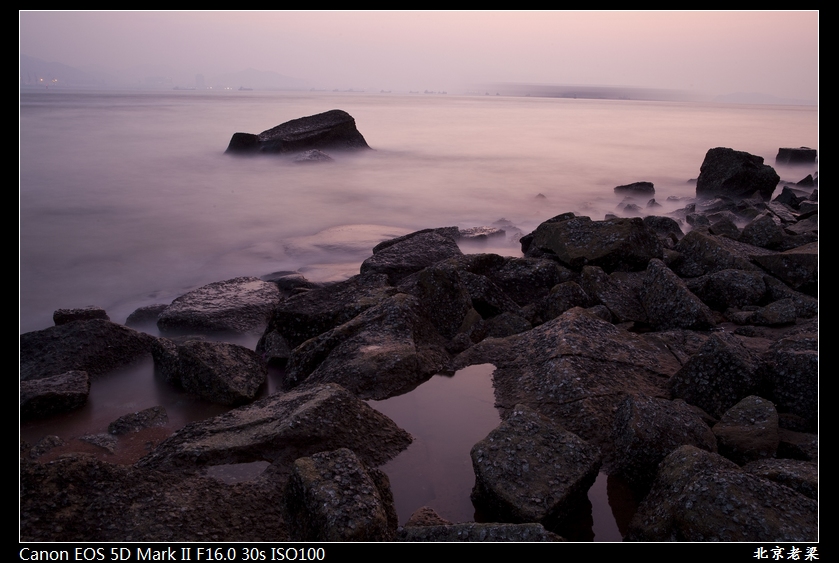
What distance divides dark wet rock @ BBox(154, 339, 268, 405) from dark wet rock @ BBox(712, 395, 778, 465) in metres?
2.98

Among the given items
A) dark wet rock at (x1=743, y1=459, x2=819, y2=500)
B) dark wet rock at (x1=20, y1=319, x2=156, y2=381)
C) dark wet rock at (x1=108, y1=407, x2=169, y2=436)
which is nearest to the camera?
dark wet rock at (x1=743, y1=459, x2=819, y2=500)

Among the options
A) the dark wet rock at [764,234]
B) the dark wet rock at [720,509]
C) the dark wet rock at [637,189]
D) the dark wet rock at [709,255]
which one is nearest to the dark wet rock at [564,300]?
the dark wet rock at [709,255]

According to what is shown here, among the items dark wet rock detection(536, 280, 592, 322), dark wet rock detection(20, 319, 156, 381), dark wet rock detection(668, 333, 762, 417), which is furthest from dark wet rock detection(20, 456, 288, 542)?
dark wet rock detection(536, 280, 592, 322)

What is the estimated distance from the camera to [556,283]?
551 centimetres

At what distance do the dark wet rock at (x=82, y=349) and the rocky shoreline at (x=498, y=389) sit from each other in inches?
0.6

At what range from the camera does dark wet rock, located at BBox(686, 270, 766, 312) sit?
199 inches

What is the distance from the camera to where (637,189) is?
44.2ft

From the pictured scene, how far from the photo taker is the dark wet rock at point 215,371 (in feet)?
13.0

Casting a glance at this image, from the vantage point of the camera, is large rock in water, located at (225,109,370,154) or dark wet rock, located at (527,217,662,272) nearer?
dark wet rock, located at (527,217,662,272)

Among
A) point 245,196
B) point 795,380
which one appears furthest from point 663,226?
point 245,196

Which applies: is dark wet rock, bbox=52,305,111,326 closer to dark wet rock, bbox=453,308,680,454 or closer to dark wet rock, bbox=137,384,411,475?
dark wet rock, bbox=137,384,411,475
